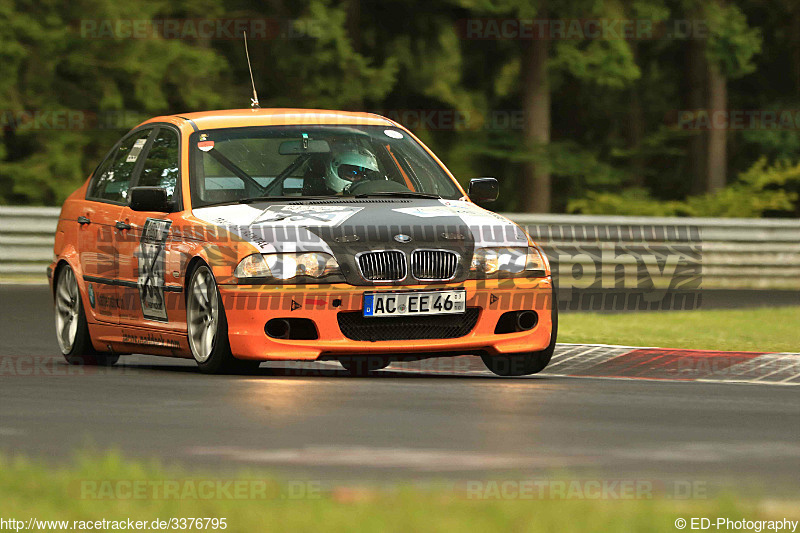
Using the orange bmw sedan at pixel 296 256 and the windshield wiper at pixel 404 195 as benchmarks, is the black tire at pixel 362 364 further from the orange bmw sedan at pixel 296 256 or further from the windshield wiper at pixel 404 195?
the windshield wiper at pixel 404 195

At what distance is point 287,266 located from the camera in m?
9.93

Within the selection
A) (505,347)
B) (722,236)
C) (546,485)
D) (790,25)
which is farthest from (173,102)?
(546,485)

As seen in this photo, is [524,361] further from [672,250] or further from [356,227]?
[672,250]

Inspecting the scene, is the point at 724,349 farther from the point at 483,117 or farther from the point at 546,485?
the point at 483,117

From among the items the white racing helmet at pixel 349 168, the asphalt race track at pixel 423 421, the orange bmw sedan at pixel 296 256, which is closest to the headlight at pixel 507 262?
the orange bmw sedan at pixel 296 256

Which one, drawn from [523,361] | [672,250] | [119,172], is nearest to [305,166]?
[119,172]

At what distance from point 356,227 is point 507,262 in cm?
92

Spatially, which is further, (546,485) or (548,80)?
(548,80)

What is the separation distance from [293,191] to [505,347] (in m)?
1.74

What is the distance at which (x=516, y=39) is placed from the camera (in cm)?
3100

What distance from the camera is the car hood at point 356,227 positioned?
9.98m

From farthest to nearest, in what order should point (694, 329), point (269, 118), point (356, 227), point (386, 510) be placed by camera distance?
point (694, 329) < point (269, 118) < point (356, 227) < point (386, 510)

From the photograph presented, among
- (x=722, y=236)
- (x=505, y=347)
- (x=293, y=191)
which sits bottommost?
(x=722, y=236)

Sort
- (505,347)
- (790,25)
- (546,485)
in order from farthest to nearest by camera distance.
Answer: (790,25)
(505,347)
(546,485)
